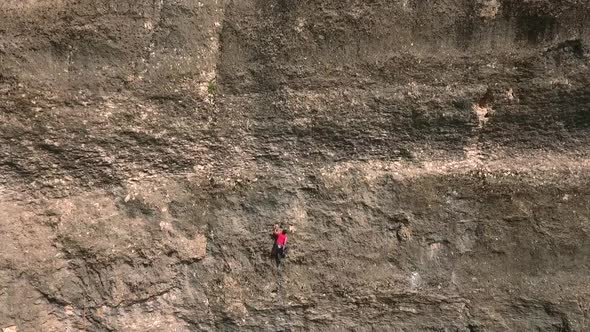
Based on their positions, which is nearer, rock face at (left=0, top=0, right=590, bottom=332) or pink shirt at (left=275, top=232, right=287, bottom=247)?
rock face at (left=0, top=0, right=590, bottom=332)

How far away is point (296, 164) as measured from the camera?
94.0 inches

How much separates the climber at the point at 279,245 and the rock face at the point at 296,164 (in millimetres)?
32

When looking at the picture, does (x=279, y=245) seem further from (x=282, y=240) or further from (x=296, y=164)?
(x=296, y=164)

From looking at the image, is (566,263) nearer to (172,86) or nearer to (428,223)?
(428,223)

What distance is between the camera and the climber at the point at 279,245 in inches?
94.1

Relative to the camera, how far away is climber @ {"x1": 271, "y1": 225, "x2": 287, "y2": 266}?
239 cm

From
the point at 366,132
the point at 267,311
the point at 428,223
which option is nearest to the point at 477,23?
the point at 366,132

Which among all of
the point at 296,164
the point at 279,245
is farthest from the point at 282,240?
the point at 296,164

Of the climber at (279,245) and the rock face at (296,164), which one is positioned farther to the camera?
the climber at (279,245)

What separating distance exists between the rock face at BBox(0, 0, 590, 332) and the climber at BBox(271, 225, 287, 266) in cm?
3

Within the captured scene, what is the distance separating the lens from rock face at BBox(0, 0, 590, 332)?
2.27 m

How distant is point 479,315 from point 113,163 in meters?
1.61

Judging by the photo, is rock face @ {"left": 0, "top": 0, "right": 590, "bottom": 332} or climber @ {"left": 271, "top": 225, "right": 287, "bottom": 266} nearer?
rock face @ {"left": 0, "top": 0, "right": 590, "bottom": 332}

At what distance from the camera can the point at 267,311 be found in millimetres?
2430
